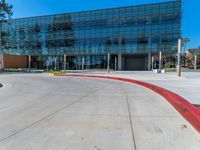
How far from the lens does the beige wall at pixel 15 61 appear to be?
195ft

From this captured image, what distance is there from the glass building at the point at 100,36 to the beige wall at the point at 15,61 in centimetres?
Answer: 256

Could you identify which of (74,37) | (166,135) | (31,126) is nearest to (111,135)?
(166,135)

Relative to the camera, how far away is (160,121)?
19.8 ft

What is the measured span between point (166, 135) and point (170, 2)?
2122 inches

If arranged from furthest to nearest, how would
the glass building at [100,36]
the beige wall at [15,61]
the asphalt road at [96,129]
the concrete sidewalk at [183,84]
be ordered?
1. the beige wall at [15,61]
2. the glass building at [100,36]
3. the concrete sidewalk at [183,84]
4. the asphalt road at [96,129]

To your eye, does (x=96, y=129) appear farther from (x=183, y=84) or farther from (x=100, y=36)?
(x=100, y=36)

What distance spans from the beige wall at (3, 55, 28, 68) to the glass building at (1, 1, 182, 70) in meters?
2.56

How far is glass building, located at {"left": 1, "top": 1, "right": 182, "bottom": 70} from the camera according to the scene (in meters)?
53.2

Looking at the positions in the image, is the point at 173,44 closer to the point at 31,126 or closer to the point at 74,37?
the point at 74,37

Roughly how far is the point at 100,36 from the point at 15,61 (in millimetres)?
28723

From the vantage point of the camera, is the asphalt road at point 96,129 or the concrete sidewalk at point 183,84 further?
the concrete sidewalk at point 183,84

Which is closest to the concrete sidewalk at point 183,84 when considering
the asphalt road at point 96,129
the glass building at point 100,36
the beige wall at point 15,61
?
the asphalt road at point 96,129

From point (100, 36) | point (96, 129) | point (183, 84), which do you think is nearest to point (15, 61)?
point (100, 36)

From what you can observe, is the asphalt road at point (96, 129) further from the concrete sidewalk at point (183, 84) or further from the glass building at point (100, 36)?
the glass building at point (100, 36)
